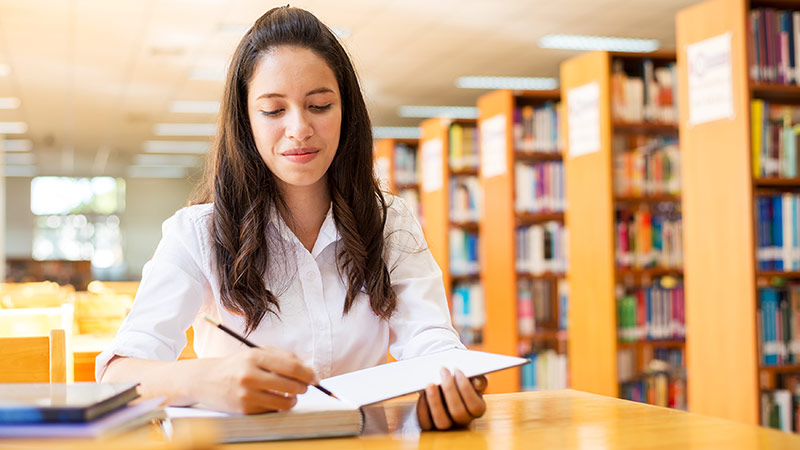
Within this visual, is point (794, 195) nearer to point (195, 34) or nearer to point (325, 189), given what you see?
point (325, 189)

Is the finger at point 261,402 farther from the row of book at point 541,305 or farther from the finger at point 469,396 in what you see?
the row of book at point 541,305

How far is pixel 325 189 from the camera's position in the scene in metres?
1.52

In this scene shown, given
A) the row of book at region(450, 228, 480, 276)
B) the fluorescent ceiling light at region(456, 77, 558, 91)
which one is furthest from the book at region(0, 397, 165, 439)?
the fluorescent ceiling light at region(456, 77, 558, 91)

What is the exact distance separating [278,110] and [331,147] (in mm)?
105

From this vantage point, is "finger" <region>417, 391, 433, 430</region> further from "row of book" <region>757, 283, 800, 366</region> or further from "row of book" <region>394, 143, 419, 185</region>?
"row of book" <region>394, 143, 419, 185</region>

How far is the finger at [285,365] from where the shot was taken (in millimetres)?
940

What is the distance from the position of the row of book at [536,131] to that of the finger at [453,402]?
4621 mm

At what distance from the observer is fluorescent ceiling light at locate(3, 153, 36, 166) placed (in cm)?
1642

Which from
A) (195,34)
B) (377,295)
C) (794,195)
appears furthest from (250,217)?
(195,34)

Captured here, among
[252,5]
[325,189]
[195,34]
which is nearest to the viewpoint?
[325,189]

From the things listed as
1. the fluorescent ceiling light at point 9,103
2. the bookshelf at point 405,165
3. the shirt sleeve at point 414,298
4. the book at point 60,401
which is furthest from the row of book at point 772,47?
the fluorescent ceiling light at point 9,103

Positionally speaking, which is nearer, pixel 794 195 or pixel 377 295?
pixel 377 295

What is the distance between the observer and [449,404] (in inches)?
39.9

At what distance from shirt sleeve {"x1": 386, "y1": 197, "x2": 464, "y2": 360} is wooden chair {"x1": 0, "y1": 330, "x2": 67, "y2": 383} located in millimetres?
563
